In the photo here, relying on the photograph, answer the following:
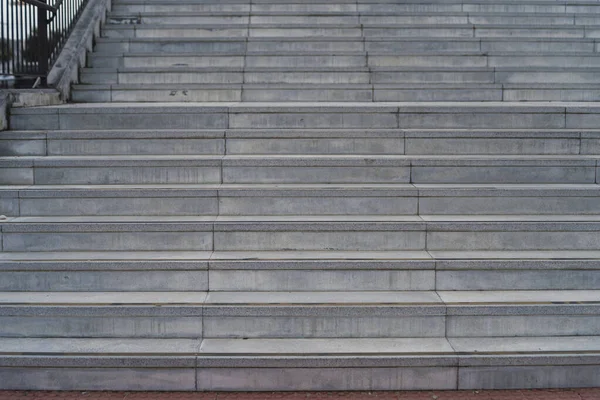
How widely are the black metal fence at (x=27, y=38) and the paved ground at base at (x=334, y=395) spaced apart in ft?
14.5

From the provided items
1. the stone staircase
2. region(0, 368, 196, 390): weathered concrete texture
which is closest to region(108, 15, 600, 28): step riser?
the stone staircase

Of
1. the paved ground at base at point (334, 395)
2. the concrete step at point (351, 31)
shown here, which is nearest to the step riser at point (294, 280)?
the paved ground at base at point (334, 395)

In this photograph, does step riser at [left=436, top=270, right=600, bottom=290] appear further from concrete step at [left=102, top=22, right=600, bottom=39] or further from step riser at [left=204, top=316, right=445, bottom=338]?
concrete step at [left=102, top=22, right=600, bottom=39]

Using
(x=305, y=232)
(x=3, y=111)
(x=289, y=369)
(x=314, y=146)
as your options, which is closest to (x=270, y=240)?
(x=305, y=232)

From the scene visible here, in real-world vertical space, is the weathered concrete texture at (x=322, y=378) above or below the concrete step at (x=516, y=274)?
below

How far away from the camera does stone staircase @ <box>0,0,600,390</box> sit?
4.41 meters

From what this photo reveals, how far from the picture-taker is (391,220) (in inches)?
211

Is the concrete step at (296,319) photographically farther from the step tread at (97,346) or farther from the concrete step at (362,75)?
the concrete step at (362,75)

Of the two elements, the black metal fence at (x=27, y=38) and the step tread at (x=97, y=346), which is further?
the black metal fence at (x=27, y=38)

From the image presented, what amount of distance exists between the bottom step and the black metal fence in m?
4.17

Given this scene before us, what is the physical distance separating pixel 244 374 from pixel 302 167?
2168mm

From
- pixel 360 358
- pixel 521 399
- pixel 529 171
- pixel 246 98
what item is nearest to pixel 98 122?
pixel 246 98

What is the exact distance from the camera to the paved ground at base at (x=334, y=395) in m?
4.30

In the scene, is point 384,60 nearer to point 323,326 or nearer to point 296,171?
point 296,171
